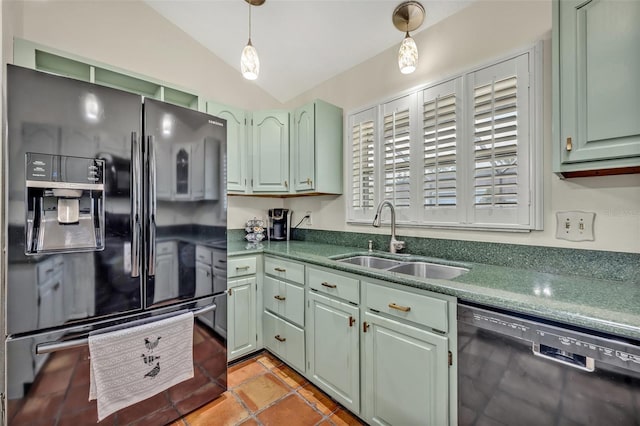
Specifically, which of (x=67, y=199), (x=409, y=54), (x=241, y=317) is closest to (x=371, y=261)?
(x=241, y=317)

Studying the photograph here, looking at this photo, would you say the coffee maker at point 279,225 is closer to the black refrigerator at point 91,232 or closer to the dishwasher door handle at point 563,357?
the black refrigerator at point 91,232

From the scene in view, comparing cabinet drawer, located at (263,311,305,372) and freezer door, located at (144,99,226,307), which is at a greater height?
freezer door, located at (144,99,226,307)

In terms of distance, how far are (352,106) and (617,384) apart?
90.5 inches

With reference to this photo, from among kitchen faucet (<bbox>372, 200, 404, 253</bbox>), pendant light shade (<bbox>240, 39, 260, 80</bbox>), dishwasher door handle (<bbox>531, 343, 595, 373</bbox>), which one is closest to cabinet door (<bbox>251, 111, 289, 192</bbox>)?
kitchen faucet (<bbox>372, 200, 404, 253</bbox>)

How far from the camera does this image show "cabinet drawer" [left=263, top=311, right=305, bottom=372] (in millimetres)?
1999

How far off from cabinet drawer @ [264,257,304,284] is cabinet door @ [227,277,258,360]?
0.17 metres

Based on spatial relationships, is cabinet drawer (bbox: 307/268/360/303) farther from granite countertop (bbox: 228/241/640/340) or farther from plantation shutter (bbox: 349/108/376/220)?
plantation shutter (bbox: 349/108/376/220)

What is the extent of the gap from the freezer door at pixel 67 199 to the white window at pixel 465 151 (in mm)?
1677

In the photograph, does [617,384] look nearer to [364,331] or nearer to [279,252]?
[364,331]

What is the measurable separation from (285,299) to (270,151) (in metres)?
1.36

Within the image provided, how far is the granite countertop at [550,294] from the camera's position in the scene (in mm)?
877

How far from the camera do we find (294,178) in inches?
103

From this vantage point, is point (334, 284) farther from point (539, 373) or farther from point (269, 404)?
point (539, 373)

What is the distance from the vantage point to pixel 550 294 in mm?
1094
